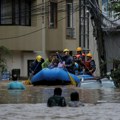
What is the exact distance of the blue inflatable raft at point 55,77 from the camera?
2661cm

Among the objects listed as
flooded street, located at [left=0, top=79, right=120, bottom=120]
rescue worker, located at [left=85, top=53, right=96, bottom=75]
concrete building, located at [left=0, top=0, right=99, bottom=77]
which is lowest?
flooded street, located at [left=0, top=79, right=120, bottom=120]

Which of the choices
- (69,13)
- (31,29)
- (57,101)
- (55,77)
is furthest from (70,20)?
(57,101)

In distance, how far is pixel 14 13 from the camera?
41.5 m

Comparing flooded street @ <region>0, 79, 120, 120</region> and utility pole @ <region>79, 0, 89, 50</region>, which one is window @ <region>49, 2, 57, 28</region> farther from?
flooded street @ <region>0, 79, 120, 120</region>

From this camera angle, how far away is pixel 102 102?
17.2 m

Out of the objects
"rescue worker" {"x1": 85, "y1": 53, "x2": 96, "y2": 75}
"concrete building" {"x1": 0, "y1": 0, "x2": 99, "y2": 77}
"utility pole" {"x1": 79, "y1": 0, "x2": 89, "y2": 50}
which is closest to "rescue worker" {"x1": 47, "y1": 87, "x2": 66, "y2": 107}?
"rescue worker" {"x1": 85, "y1": 53, "x2": 96, "y2": 75}

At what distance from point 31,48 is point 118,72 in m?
17.6

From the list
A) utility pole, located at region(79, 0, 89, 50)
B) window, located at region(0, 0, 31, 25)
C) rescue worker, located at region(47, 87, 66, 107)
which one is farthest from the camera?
utility pole, located at region(79, 0, 89, 50)

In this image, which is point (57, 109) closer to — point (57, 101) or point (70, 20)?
point (57, 101)

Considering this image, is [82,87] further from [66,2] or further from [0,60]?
A: [66,2]

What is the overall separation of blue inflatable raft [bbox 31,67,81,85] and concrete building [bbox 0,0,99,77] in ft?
43.3

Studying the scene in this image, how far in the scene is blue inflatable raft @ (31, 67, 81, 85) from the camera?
26608mm

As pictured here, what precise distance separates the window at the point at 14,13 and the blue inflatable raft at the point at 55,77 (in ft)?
47.6

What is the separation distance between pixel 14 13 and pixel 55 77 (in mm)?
15562
